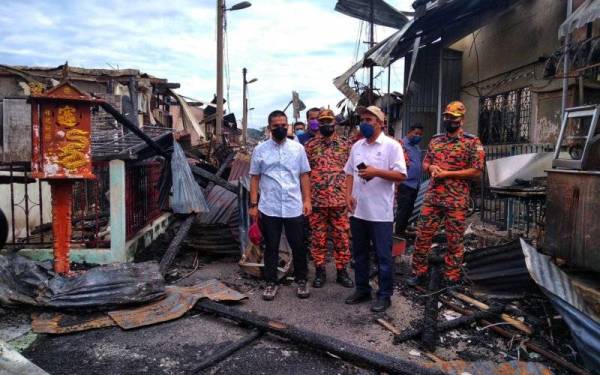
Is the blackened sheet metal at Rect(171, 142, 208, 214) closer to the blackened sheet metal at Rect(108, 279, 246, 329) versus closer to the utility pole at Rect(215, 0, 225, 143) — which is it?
the blackened sheet metal at Rect(108, 279, 246, 329)

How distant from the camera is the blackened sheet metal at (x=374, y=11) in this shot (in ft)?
38.1

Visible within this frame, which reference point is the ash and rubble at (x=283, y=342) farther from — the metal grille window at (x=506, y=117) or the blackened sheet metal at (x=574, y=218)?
the metal grille window at (x=506, y=117)

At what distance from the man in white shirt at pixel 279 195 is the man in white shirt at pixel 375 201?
24.1 inches

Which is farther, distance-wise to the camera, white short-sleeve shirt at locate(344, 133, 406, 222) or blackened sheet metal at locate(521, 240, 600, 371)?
white short-sleeve shirt at locate(344, 133, 406, 222)

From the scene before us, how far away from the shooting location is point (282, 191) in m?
4.43

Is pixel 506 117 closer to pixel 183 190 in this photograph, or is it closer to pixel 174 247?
pixel 183 190

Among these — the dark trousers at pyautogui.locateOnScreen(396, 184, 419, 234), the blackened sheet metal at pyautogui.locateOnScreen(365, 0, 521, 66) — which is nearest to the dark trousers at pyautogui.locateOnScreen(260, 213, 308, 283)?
the dark trousers at pyautogui.locateOnScreen(396, 184, 419, 234)

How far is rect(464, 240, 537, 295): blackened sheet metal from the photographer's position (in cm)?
425

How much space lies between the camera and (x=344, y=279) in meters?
4.76

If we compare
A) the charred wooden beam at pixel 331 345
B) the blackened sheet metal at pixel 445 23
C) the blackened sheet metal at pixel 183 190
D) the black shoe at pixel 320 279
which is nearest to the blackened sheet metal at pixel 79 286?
the charred wooden beam at pixel 331 345

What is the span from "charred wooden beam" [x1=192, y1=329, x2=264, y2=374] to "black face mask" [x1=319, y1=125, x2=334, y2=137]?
2.35 metres

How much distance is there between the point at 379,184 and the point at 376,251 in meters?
0.64

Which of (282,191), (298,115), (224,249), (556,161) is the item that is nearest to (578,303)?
(556,161)

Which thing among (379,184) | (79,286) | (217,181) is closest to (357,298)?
(379,184)
